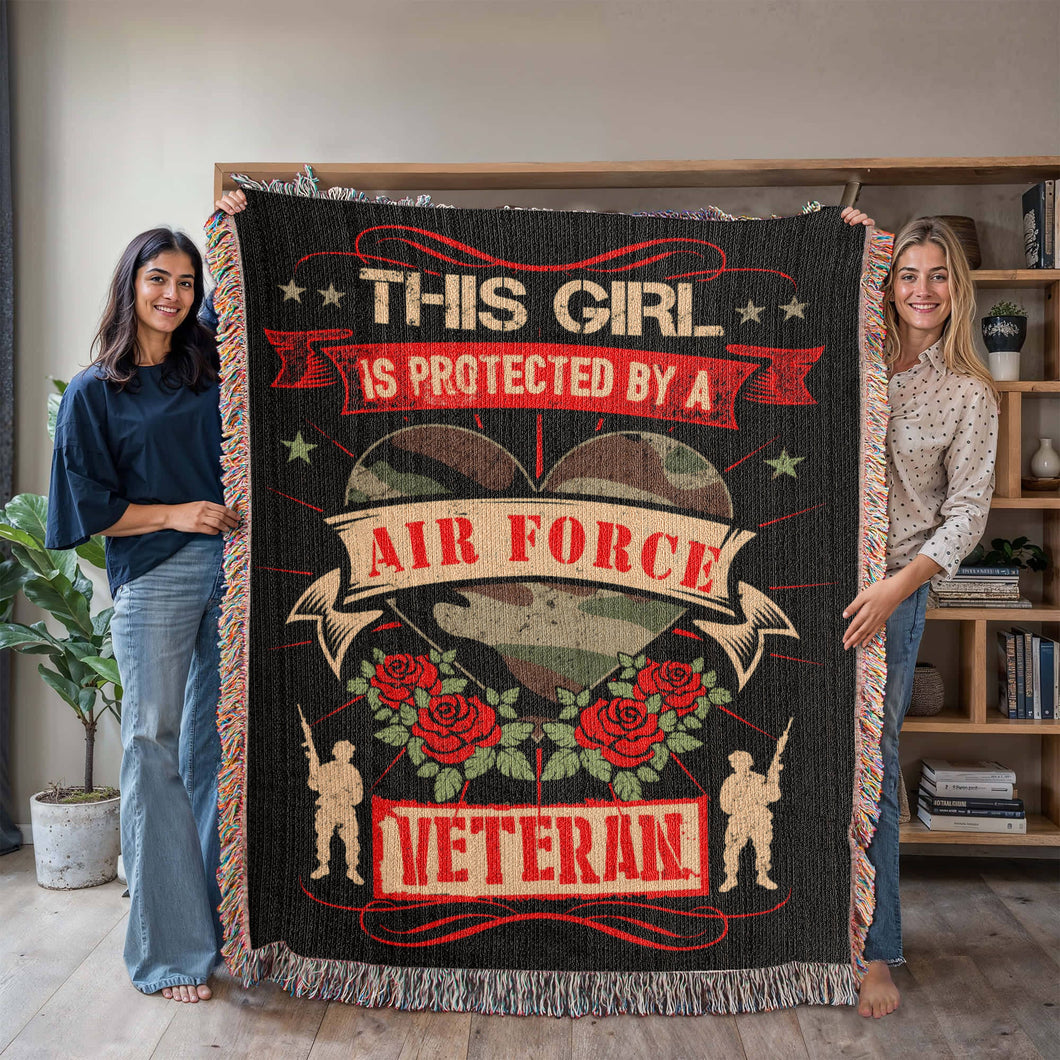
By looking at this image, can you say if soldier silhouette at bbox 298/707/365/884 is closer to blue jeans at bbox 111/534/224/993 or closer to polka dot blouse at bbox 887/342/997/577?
blue jeans at bbox 111/534/224/993

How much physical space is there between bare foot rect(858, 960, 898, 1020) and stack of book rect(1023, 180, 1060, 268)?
1.90 meters

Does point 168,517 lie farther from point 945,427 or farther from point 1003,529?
point 1003,529

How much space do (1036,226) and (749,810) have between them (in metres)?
1.84

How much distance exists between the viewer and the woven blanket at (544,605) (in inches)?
73.2

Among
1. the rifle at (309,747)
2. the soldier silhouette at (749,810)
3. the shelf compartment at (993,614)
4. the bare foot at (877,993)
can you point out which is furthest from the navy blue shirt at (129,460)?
the shelf compartment at (993,614)

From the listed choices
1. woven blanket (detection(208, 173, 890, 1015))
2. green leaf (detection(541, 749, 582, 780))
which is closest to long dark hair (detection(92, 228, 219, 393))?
woven blanket (detection(208, 173, 890, 1015))

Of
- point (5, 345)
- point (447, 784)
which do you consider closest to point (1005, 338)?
point (447, 784)

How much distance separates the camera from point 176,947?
6.26 ft

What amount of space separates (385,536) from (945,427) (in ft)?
3.84

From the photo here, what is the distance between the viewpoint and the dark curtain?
8.61 feet

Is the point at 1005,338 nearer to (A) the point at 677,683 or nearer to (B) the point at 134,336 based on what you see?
(A) the point at 677,683

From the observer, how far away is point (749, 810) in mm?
1871

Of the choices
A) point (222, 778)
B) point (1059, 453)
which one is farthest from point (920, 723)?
point (222, 778)

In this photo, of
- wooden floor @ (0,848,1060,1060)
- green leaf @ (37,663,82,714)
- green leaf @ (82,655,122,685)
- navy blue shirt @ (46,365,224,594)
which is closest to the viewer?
wooden floor @ (0,848,1060,1060)
